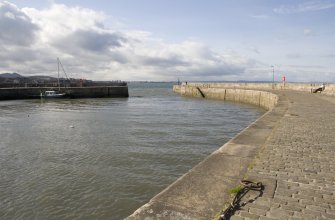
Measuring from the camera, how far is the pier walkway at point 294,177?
13.8ft

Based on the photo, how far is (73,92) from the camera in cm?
4806

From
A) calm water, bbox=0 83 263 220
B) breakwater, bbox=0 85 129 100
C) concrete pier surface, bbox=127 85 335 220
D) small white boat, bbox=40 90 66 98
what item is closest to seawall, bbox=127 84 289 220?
concrete pier surface, bbox=127 85 335 220

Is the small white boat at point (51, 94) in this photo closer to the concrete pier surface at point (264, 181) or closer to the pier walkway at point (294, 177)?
the concrete pier surface at point (264, 181)

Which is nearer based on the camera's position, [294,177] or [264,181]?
[264,181]

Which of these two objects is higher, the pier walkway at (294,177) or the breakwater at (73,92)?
the breakwater at (73,92)

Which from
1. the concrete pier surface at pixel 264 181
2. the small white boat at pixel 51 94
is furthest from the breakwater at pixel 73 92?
the concrete pier surface at pixel 264 181

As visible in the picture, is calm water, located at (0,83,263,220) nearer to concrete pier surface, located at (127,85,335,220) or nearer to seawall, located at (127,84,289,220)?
seawall, located at (127,84,289,220)

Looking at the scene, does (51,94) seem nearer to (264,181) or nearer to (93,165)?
(93,165)

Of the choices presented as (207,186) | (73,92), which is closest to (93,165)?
(207,186)

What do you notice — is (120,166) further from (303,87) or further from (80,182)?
(303,87)

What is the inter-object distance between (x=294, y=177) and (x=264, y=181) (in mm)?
702

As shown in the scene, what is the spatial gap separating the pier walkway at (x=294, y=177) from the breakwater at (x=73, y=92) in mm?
41668

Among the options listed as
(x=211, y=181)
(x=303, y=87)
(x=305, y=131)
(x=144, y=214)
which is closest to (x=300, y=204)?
(x=211, y=181)

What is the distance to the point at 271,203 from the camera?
4453mm
